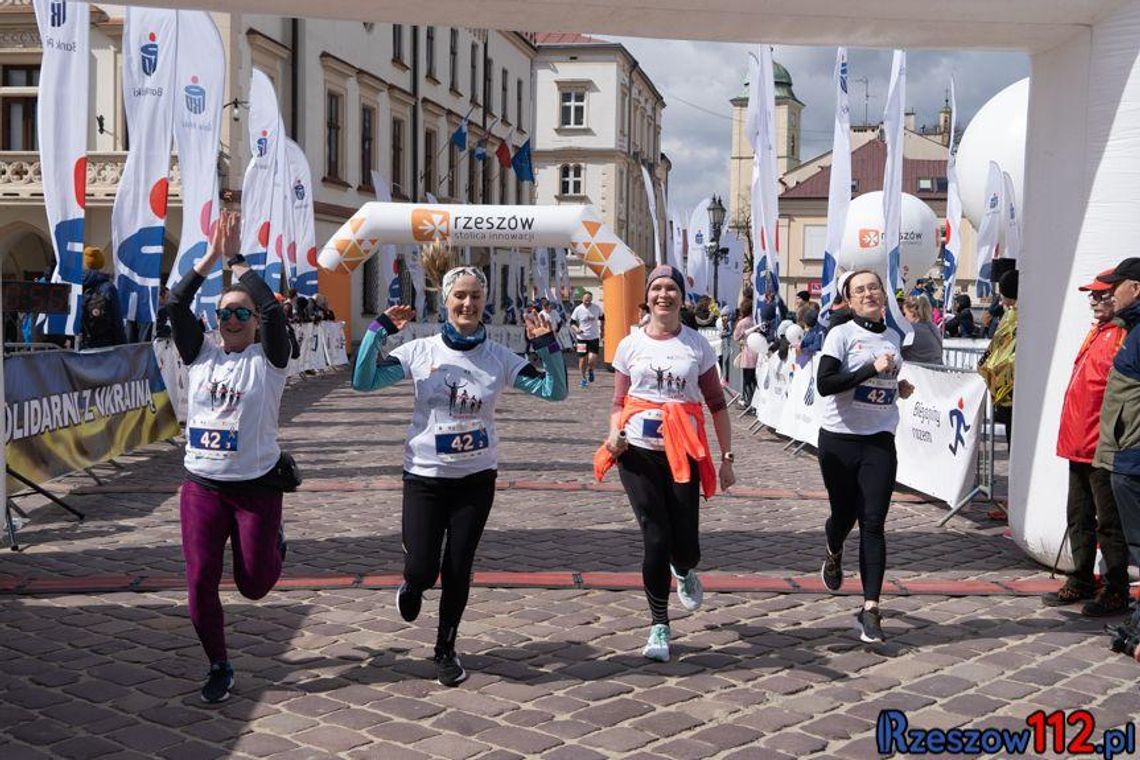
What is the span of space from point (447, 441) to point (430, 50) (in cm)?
3991

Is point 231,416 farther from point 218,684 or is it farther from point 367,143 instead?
point 367,143

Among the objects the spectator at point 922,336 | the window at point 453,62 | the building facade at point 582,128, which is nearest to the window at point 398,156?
the window at point 453,62

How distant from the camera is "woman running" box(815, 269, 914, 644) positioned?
237 inches

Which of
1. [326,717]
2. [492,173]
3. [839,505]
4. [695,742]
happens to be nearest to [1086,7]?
[839,505]

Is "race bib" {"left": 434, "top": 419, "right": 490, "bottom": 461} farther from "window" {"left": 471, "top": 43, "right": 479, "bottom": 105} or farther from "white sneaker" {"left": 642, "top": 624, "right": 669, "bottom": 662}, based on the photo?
"window" {"left": 471, "top": 43, "right": 479, "bottom": 105}

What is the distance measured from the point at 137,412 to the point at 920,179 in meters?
72.1

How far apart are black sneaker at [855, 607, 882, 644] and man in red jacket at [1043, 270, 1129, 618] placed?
1407mm

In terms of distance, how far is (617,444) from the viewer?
5699 mm

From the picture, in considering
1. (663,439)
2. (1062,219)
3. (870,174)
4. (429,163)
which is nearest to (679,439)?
(663,439)

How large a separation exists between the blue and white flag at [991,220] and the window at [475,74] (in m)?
31.9

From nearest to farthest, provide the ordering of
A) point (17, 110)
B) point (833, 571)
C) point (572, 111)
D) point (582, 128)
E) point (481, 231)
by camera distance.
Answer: point (833, 571) < point (481, 231) < point (17, 110) < point (582, 128) < point (572, 111)

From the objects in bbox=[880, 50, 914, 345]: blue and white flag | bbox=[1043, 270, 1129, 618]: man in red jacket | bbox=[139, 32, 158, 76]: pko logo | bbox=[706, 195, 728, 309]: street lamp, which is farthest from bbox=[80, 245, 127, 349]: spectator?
bbox=[706, 195, 728, 309]: street lamp

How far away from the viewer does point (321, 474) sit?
11.8m

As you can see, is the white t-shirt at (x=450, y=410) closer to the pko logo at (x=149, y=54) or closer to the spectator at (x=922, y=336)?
the spectator at (x=922, y=336)
